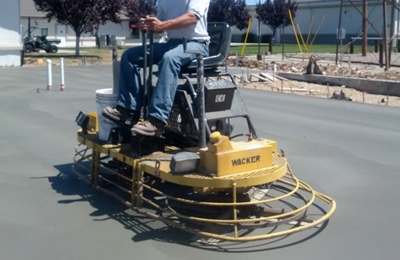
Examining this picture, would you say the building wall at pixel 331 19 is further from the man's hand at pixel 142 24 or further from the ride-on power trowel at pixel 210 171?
the man's hand at pixel 142 24

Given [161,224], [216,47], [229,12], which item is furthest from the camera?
[229,12]

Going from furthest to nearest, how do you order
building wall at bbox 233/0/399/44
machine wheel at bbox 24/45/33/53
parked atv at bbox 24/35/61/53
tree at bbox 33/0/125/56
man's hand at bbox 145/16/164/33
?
building wall at bbox 233/0/399/44 < parked atv at bbox 24/35/61/53 < machine wheel at bbox 24/45/33/53 < tree at bbox 33/0/125/56 < man's hand at bbox 145/16/164/33

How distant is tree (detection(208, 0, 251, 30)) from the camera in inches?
2480

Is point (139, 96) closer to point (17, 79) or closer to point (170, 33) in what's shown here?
point (170, 33)

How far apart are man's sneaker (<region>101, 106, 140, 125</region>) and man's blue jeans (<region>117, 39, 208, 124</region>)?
0.08 meters

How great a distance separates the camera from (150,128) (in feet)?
20.3

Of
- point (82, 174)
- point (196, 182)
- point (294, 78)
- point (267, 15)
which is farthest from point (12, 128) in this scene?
point (267, 15)

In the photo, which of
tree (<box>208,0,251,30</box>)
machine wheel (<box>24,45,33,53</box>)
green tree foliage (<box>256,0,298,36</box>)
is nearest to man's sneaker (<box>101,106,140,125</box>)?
machine wheel (<box>24,45,33,53</box>)

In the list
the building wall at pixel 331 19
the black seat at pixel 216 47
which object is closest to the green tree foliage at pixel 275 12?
the building wall at pixel 331 19

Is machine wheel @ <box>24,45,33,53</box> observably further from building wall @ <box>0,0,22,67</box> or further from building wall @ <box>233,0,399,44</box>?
building wall @ <box>233,0,399,44</box>

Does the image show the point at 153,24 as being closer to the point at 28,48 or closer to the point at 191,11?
the point at 191,11

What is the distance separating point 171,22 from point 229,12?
58.7 metres

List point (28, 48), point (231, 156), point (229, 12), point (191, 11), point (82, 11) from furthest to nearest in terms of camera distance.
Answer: point (229, 12) → point (28, 48) → point (82, 11) → point (191, 11) → point (231, 156)

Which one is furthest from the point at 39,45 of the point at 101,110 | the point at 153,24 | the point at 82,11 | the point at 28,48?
the point at 153,24
